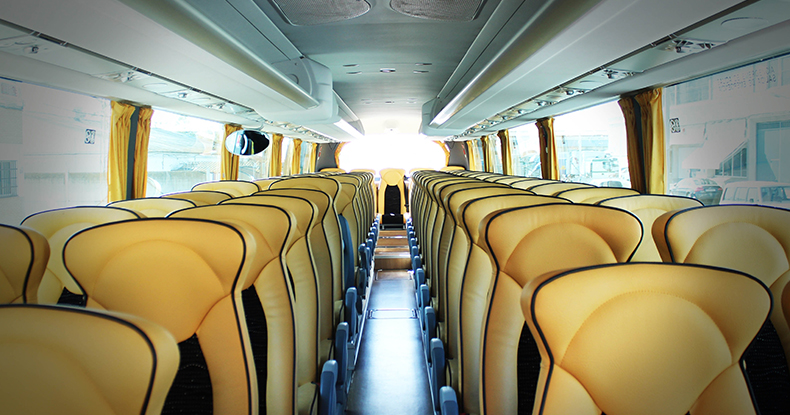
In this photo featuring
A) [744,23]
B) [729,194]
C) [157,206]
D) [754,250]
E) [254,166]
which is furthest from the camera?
[254,166]

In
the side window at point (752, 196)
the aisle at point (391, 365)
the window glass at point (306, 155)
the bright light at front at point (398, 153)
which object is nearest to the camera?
the aisle at point (391, 365)

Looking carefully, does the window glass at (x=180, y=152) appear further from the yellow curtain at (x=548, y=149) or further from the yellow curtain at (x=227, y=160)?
the yellow curtain at (x=548, y=149)

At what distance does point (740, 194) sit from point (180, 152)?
793 centimetres

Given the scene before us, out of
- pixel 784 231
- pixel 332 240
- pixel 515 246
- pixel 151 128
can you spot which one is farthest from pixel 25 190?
pixel 784 231

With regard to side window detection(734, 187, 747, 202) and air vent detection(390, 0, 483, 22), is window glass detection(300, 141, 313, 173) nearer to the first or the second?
air vent detection(390, 0, 483, 22)

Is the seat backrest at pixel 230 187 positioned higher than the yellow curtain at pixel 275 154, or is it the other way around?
the yellow curtain at pixel 275 154

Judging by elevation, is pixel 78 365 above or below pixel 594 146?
below

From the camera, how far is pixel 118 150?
4.93 metres

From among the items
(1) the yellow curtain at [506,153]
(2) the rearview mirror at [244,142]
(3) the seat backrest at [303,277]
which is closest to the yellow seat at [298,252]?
(3) the seat backrest at [303,277]

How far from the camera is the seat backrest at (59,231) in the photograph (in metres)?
1.86

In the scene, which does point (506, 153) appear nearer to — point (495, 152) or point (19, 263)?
point (495, 152)

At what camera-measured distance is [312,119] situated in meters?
6.19

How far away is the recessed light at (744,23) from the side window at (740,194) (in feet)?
6.26

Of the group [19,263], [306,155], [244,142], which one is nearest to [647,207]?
[19,263]
